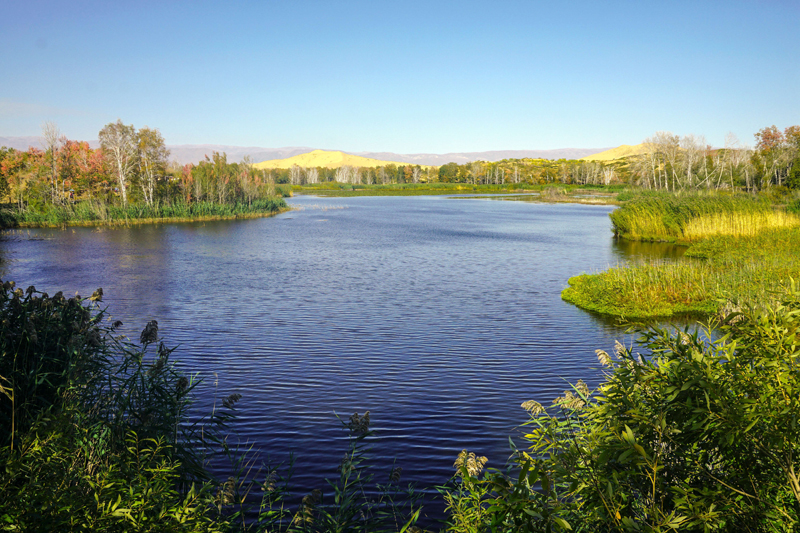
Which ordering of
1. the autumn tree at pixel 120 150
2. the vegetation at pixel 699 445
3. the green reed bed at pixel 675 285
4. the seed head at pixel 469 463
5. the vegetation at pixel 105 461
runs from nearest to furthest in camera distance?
the vegetation at pixel 699 445, the vegetation at pixel 105 461, the seed head at pixel 469 463, the green reed bed at pixel 675 285, the autumn tree at pixel 120 150

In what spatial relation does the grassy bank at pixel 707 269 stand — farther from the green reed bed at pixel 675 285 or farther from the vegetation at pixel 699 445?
the vegetation at pixel 699 445

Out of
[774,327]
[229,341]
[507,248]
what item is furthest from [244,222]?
[774,327]

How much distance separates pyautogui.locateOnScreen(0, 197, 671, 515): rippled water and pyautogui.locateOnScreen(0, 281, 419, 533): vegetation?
142 cm

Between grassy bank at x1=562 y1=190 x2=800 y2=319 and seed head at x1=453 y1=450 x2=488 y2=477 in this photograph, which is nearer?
seed head at x1=453 y1=450 x2=488 y2=477

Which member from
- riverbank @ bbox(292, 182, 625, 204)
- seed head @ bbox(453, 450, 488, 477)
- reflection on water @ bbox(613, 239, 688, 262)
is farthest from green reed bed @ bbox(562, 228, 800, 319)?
riverbank @ bbox(292, 182, 625, 204)

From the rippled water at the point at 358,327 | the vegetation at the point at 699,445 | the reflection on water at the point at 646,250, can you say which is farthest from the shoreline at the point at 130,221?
the vegetation at the point at 699,445

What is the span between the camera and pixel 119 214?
Result: 139 ft

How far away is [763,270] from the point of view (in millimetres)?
15445

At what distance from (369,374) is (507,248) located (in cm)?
2179

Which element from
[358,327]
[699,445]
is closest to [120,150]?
[358,327]

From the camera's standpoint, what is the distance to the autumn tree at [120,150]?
44781 millimetres

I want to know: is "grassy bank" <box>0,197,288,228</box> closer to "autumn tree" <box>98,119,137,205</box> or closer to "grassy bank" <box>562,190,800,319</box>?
"autumn tree" <box>98,119,137,205</box>

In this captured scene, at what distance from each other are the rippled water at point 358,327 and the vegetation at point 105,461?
1420 mm

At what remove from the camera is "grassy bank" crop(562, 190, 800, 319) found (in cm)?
1513
